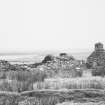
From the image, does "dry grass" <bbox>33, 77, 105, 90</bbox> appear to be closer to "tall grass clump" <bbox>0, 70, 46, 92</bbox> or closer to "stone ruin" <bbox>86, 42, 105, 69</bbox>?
"tall grass clump" <bbox>0, 70, 46, 92</bbox>

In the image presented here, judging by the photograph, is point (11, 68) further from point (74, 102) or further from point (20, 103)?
point (74, 102)

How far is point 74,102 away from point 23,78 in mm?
3621

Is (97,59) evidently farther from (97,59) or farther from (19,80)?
(19,80)

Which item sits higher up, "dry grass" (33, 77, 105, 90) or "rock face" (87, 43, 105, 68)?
"rock face" (87, 43, 105, 68)

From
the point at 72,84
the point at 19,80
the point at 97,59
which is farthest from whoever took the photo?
the point at 97,59

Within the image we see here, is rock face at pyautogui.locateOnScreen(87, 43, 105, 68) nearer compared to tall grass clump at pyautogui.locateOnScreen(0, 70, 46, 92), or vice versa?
tall grass clump at pyautogui.locateOnScreen(0, 70, 46, 92)

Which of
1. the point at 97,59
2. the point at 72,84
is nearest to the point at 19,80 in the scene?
the point at 72,84

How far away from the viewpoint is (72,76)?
12.0 metres

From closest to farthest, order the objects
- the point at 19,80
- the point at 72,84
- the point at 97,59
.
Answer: the point at 72,84, the point at 19,80, the point at 97,59

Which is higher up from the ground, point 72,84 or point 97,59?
point 97,59

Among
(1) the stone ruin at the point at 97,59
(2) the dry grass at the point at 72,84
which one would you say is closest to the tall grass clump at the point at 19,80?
(2) the dry grass at the point at 72,84

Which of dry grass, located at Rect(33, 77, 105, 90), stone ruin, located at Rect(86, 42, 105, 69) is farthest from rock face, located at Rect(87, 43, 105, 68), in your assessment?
dry grass, located at Rect(33, 77, 105, 90)

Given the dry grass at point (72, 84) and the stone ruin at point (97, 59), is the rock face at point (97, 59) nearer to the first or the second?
the stone ruin at point (97, 59)

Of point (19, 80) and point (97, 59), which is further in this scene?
point (97, 59)
